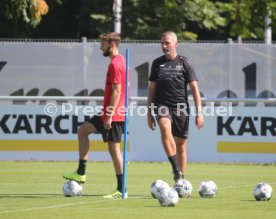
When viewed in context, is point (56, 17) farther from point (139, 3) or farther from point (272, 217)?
point (272, 217)

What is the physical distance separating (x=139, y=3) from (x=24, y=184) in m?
21.8

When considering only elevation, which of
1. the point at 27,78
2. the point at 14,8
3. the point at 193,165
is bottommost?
the point at 193,165

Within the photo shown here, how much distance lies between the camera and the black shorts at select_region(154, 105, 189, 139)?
1478cm

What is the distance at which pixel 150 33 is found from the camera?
37125 millimetres

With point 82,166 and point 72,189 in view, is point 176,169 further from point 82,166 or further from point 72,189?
point 72,189

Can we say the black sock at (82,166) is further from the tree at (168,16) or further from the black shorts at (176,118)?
the tree at (168,16)

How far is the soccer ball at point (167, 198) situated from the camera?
12688 millimetres

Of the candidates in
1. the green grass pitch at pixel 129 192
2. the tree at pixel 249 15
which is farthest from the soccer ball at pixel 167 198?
the tree at pixel 249 15

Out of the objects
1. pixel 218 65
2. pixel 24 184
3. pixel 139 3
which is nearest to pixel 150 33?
pixel 139 3

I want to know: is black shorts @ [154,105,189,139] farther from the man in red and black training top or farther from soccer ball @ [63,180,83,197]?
soccer ball @ [63,180,83,197]

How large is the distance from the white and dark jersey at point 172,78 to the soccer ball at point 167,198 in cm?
234

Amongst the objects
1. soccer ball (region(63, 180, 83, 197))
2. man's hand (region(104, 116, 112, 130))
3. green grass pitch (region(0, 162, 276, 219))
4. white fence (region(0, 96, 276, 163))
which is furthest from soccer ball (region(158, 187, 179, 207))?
white fence (region(0, 96, 276, 163))

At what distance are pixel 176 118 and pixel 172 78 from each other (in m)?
0.60

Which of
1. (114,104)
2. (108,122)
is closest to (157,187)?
(108,122)
